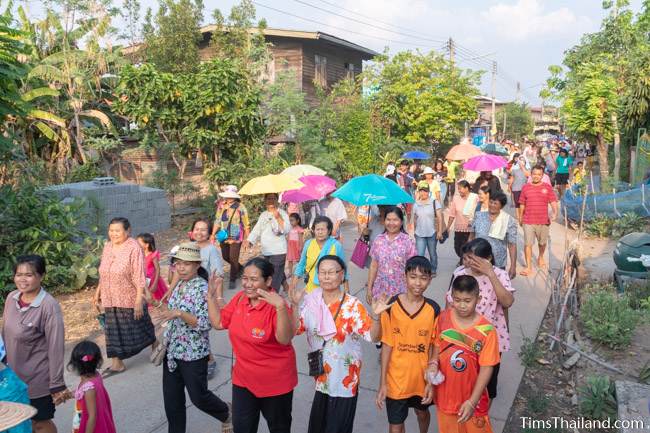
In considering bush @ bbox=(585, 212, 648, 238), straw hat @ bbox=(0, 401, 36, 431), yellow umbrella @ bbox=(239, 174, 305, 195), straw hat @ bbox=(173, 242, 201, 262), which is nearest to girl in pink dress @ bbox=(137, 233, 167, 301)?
yellow umbrella @ bbox=(239, 174, 305, 195)

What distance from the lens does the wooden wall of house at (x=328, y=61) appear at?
75.0 feet

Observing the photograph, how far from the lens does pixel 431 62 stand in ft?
71.8

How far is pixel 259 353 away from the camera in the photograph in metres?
3.37

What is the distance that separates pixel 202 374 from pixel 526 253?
660cm

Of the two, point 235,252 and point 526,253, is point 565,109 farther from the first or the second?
point 235,252

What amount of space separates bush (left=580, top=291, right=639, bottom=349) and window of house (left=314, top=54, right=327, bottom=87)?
61.3ft

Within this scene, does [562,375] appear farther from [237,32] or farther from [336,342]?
[237,32]

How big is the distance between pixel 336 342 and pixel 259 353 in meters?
0.48

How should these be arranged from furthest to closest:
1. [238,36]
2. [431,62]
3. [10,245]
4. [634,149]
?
[431,62], [238,36], [634,149], [10,245]

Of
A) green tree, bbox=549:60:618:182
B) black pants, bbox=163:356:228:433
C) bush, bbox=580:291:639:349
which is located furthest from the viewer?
green tree, bbox=549:60:618:182

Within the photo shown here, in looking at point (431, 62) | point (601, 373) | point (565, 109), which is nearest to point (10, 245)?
point (601, 373)

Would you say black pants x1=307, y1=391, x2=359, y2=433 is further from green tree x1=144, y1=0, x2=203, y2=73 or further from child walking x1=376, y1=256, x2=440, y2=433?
green tree x1=144, y1=0, x2=203, y2=73

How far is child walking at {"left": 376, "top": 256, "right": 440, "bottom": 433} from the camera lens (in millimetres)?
3389

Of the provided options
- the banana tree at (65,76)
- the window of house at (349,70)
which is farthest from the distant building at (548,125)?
the banana tree at (65,76)
